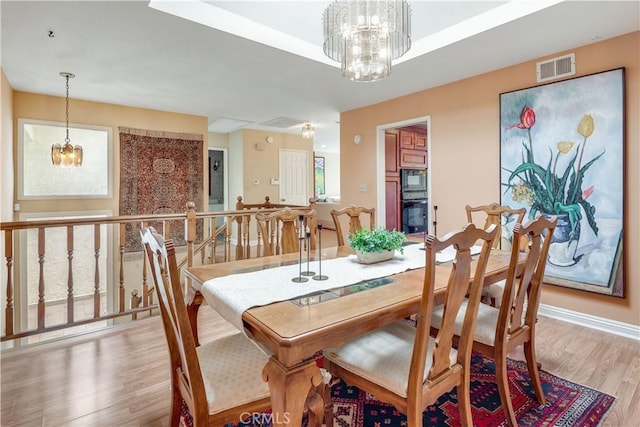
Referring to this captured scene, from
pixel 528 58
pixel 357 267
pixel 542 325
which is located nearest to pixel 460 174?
pixel 528 58

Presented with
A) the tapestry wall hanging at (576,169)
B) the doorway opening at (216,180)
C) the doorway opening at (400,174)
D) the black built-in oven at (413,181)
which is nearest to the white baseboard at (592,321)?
the tapestry wall hanging at (576,169)

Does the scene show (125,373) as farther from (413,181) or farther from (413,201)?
(413,181)

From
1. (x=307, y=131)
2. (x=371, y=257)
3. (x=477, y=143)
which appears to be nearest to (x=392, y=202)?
(x=477, y=143)

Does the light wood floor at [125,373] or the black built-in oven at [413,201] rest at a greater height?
the black built-in oven at [413,201]

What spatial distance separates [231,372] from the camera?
4.18 ft

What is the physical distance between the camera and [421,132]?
5.57m

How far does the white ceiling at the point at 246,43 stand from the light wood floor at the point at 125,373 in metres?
2.42

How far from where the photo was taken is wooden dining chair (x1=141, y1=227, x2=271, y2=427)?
3.56 feet

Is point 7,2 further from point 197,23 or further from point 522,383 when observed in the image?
point 522,383

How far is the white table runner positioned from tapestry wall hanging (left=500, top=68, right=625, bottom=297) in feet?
6.17

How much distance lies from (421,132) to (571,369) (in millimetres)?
4157

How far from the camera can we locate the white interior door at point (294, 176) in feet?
24.2

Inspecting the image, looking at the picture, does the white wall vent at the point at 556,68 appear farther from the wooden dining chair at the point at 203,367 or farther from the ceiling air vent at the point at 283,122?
the ceiling air vent at the point at 283,122

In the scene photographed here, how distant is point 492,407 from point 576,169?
226 centimetres
